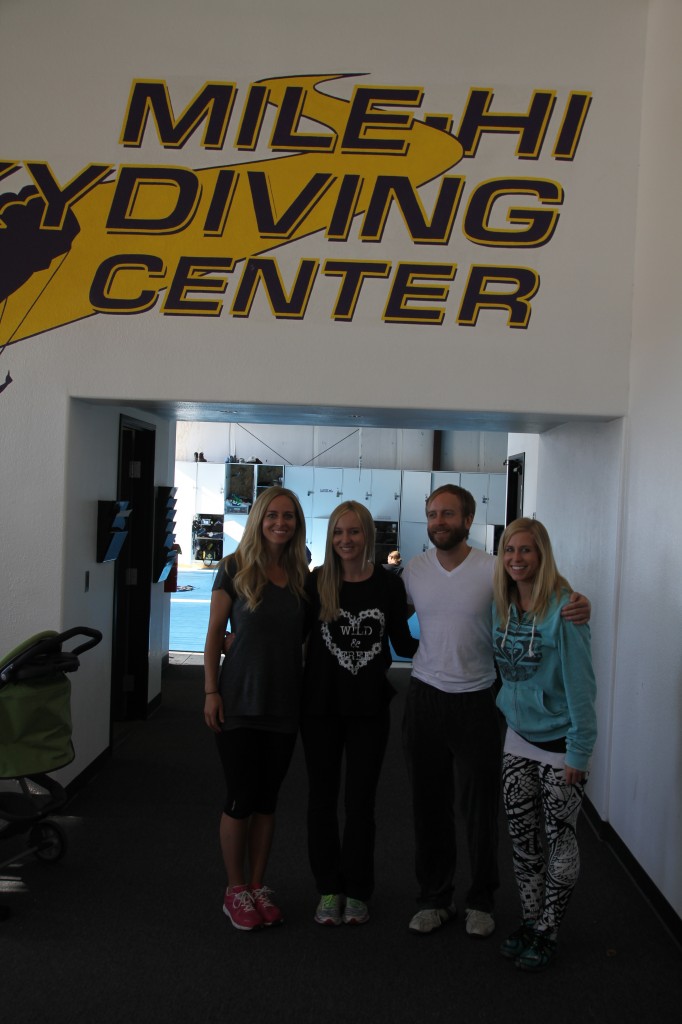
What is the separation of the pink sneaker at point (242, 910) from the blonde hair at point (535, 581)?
1.39m

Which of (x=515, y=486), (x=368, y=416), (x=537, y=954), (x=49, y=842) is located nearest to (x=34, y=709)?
(x=49, y=842)

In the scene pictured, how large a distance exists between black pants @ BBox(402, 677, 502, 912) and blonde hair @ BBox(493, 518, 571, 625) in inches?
14.8

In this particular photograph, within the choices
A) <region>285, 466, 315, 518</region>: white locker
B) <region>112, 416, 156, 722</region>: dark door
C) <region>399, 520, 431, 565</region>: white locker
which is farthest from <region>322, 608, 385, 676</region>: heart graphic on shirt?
<region>285, 466, 315, 518</region>: white locker

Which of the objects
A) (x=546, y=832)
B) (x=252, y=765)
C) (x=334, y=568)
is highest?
(x=334, y=568)

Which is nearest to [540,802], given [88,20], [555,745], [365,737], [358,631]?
[555,745]

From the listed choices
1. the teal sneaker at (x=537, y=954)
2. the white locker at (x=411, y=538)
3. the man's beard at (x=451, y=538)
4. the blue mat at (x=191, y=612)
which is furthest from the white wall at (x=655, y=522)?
the white locker at (x=411, y=538)

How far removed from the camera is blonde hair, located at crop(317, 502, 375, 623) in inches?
117

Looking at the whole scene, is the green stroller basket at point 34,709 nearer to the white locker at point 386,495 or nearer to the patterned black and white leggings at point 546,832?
the patterned black and white leggings at point 546,832

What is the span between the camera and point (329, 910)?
3121 mm

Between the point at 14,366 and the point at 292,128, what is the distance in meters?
1.79

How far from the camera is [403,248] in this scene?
163 inches

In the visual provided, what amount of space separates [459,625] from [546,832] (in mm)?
749

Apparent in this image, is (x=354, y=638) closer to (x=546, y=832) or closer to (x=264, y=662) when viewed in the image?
(x=264, y=662)

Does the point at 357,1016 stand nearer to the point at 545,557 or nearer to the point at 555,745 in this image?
the point at 555,745
